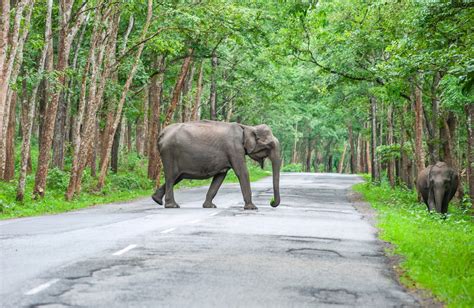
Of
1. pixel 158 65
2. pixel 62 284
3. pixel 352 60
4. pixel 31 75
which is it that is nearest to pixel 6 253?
pixel 62 284

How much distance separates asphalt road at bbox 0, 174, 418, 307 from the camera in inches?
267

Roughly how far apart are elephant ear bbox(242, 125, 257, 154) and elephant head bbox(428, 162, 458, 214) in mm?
6846

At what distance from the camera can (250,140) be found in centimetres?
2091

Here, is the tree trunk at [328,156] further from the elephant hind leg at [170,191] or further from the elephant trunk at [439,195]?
the elephant hind leg at [170,191]

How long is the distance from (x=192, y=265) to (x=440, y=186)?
54.3 feet

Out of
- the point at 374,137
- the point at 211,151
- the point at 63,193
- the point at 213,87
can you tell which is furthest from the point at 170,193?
the point at 213,87

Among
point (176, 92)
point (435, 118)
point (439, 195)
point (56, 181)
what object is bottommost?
point (439, 195)

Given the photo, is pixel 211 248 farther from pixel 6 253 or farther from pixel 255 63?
pixel 255 63

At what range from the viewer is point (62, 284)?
23.7ft

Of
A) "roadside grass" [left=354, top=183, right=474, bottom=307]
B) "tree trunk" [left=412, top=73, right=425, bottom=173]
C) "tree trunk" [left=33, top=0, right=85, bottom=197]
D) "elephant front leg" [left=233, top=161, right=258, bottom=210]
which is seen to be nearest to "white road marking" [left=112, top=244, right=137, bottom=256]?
"roadside grass" [left=354, top=183, right=474, bottom=307]

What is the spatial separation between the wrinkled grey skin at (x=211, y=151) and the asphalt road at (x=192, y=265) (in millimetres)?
5569

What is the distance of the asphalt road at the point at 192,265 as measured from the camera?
6789 mm

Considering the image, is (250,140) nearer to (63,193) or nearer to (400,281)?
(63,193)

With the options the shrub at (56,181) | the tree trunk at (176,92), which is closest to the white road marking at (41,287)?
the shrub at (56,181)
